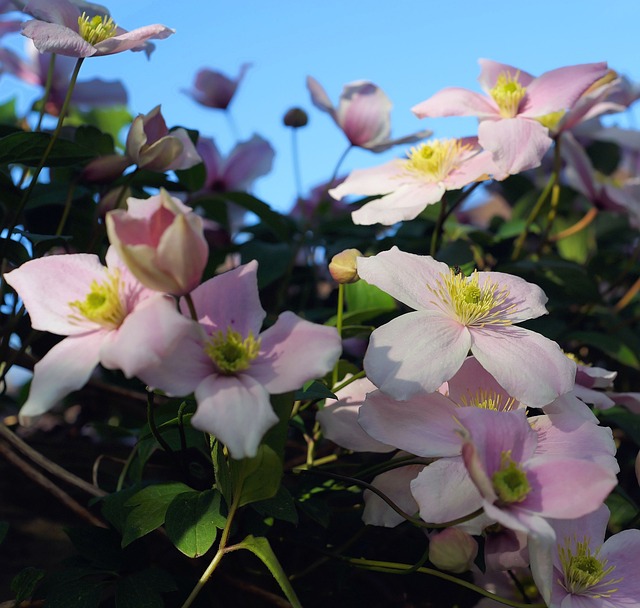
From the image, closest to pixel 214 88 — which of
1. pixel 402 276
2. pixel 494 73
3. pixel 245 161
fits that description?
pixel 245 161

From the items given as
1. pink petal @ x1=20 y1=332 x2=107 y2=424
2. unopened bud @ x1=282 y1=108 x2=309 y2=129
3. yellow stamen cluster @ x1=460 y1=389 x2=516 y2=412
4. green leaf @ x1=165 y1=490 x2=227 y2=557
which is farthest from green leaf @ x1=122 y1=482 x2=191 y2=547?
unopened bud @ x1=282 y1=108 x2=309 y2=129

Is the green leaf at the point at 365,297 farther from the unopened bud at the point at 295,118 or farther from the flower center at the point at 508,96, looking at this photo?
the unopened bud at the point at 295,118

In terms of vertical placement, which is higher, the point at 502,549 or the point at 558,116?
the point at 558,116

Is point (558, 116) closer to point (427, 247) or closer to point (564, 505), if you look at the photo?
point (427, 247)

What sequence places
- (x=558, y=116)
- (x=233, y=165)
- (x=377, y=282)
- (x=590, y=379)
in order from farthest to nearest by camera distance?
(x=233, y=165), (x=558, y=116), (x=590, y=379), (x=377, y=282)

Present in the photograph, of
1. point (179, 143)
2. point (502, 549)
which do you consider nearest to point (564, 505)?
point (502, 549)

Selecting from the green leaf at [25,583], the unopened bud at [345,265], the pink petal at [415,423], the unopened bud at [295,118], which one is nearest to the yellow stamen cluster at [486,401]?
the pink petal at [415,423]
